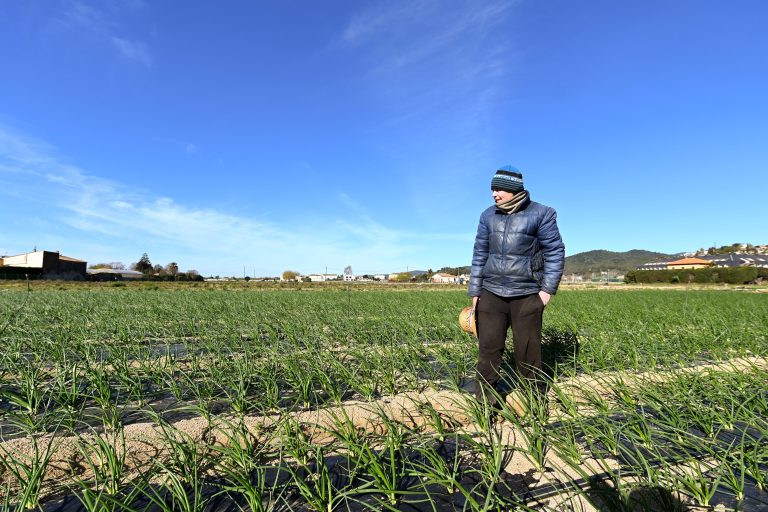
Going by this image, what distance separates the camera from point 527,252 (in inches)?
121

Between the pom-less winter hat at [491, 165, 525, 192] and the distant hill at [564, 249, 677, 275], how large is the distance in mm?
147960

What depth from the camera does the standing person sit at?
305 cm

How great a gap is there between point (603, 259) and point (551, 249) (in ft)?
570

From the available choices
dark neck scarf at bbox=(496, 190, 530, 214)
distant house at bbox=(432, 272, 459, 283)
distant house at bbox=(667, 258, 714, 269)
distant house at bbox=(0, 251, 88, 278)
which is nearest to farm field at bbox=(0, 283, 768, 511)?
dark neck scarf at bbox=(496, 190, 530, 214)

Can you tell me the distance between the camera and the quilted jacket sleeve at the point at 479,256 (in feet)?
11.0

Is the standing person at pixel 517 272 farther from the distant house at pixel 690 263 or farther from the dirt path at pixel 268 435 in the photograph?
the distant house at pixel 690 263

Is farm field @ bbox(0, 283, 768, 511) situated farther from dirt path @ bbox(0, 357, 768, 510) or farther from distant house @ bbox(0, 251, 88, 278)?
distant house @ bbox(0, 251, 88, 278)

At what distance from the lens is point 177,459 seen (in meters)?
2.00

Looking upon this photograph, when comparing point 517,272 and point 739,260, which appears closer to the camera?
point 517,272

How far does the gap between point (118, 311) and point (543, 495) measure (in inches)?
363

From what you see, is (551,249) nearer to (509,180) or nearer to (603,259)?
(509,180)

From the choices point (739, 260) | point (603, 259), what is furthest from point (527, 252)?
point (603, 259)

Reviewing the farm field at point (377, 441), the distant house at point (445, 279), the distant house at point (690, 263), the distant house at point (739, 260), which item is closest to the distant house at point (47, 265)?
the farm field at point (377, 441)

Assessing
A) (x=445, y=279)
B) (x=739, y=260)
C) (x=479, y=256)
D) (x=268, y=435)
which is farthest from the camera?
(x=445, y=279)
